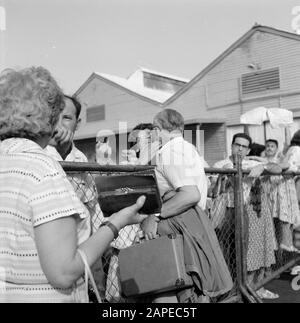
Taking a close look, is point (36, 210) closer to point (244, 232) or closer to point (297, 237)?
point (244, 232)

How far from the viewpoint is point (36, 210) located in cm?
134

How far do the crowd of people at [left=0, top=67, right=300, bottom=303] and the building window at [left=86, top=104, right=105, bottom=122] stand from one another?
14909 mm

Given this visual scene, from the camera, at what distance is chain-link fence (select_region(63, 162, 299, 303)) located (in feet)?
10.0

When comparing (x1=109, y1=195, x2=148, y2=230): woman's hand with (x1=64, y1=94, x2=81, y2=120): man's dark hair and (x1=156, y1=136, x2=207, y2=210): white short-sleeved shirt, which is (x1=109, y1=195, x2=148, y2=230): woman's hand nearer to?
(x1=156, y1=136, x2=207, y2=210): white short-sleeved shirt

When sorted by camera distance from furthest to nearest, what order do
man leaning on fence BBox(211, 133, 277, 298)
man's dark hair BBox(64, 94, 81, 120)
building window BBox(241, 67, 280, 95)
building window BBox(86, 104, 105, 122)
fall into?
building window BBox(86, 104, 105, 122), building window BBox(241, 67, 280, 95), man leaning on fence BBox(211, 133, 277, 298), man's dark hair BBox(64, 94, 81, 120)

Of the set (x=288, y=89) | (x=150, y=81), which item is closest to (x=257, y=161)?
(x=288, y=89)

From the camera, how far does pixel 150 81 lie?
22.7 m

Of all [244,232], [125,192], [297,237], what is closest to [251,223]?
[244,232]

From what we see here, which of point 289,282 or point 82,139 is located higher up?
point 82,139

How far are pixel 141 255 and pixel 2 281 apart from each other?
1055 mm

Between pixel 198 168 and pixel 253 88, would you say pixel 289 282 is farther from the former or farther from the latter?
pixel 253 88

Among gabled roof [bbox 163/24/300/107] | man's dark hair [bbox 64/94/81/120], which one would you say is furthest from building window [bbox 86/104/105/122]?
man's dark hair [bbox 64/94/81/120]

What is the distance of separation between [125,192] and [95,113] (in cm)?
1925

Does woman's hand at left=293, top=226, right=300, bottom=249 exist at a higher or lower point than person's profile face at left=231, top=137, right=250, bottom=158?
lower
